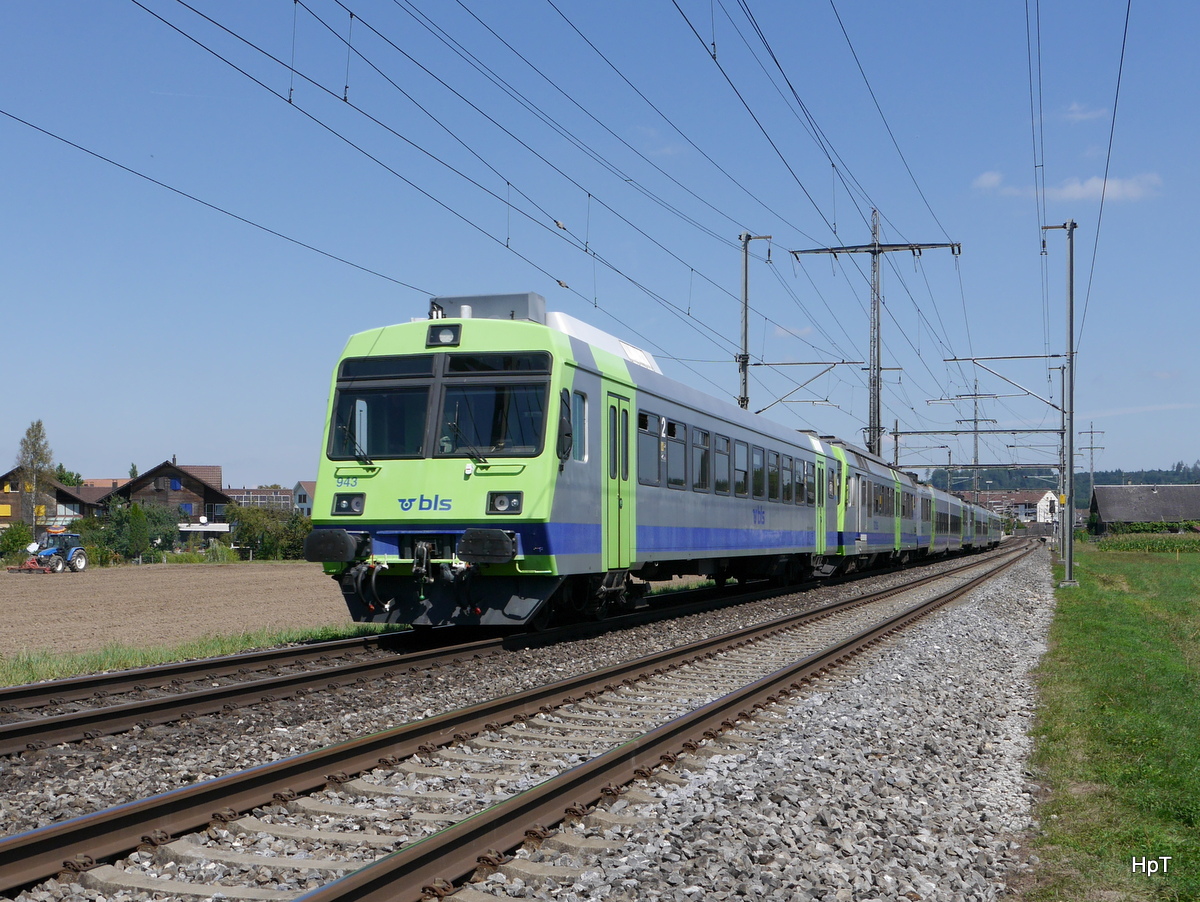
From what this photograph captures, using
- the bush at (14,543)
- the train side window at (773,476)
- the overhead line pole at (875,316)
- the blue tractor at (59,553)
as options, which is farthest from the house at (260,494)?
the train side window at (773,476)

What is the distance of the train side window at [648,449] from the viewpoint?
45.9 ft

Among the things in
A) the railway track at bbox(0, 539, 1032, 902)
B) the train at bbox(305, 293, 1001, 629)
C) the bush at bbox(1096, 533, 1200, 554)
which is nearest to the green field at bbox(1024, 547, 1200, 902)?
the railway track at bbox(0, 539, 1032, 902)

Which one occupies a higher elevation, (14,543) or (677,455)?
(677,455)

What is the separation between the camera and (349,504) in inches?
468

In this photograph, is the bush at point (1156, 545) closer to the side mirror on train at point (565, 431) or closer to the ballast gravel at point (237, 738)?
the side mirror on train at point (565, 431)

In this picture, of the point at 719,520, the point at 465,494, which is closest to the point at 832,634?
the point at 719,520

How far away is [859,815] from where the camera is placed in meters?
5.54

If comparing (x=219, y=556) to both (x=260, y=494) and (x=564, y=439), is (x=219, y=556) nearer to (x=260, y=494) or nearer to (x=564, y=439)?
(x=564, y=439)

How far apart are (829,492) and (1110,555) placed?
42.9 m

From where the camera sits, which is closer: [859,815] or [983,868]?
→ [983,868]

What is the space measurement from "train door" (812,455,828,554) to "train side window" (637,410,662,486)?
10416 millimetres

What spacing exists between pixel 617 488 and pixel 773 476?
810 centimetres

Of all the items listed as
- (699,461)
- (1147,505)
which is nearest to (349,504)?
(699,461)

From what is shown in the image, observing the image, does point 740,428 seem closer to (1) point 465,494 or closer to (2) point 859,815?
(1) point 465,494
